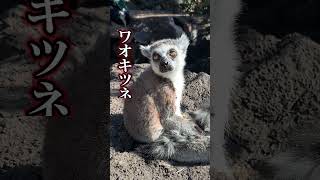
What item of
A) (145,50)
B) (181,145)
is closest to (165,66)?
(145,50)

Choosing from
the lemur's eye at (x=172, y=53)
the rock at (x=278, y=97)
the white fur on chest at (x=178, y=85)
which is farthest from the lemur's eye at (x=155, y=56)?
the rock at (x=278, y=97)

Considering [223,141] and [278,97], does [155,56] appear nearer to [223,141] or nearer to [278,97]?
[223,141]

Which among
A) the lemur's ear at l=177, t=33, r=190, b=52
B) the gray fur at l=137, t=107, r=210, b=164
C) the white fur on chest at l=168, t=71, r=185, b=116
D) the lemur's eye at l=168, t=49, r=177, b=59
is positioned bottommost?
the gray fur at l=137, t=107, r=210, b=164

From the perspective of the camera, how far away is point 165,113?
5.51 metres

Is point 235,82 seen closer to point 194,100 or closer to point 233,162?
point 194,100

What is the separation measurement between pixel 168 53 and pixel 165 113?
58 cm

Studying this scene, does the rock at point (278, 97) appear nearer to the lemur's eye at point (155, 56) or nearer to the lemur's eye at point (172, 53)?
the lemur's eye at point (172, 53)

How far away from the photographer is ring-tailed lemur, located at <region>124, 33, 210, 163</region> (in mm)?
5379

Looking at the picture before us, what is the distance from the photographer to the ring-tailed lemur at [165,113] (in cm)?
538

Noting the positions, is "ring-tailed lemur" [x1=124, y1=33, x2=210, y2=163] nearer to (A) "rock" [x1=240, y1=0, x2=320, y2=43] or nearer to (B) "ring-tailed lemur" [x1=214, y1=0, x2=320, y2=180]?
A: (B) "ring-tailed lemur" [x1=214, y1=0, x2=320, y2=180]

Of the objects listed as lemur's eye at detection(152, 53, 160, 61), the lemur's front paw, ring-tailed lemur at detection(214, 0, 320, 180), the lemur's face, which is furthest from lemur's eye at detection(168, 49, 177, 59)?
the lemur's front paw

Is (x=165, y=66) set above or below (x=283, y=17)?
below

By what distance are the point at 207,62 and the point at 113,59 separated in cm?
87

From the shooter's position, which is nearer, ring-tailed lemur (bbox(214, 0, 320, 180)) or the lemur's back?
ring-tailed lemur (bbox(214, 0, 320, 180))
